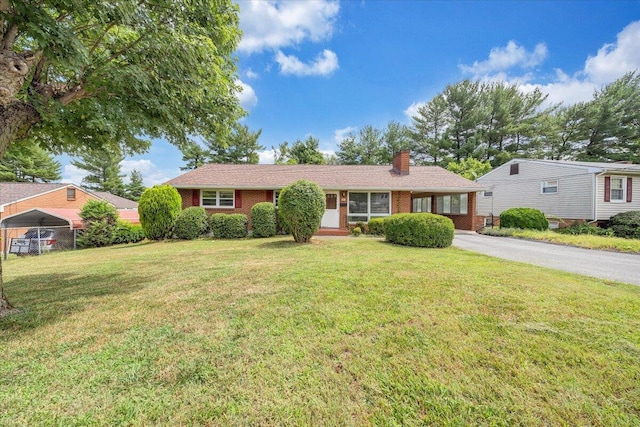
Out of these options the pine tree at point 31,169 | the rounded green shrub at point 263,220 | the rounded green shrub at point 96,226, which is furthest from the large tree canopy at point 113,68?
the pine tree at point 31,169

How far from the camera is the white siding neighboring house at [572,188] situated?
14.0 metres

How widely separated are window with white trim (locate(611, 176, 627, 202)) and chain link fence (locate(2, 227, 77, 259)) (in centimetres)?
2849

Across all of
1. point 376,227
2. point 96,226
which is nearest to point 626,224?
point 376,227

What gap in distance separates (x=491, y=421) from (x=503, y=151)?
3284 cm

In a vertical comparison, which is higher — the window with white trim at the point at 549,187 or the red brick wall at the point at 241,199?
the window with white trim at the point at 549,187

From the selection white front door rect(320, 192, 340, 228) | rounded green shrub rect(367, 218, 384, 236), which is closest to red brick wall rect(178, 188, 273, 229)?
white front door rect(320, 192, 340, 228)

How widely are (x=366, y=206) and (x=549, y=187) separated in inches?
479

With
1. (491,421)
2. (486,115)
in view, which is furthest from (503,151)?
(491,421)

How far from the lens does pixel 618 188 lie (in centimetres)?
1442

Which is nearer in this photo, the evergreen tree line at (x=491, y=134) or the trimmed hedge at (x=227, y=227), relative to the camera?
the trimmed hedge at (x=227, y=227)

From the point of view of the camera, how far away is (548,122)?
26641 millimetres

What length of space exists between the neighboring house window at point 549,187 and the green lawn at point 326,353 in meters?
14.8

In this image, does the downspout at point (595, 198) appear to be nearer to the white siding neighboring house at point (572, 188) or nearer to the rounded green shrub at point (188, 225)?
the white siding neighboring house at point (572, 188)

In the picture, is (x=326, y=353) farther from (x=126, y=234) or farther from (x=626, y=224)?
(x=626, y=224)
